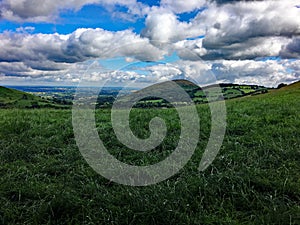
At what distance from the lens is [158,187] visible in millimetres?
4961

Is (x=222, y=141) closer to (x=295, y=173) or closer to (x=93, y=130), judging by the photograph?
(x=295, y=173)

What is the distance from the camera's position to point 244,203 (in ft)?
14.2

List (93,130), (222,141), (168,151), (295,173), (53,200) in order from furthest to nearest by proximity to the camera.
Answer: (93,130) < (222,141) < (168,151) < (295,173) < (53,200)

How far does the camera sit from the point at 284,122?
9.52m

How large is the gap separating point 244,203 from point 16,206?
3.73 metres

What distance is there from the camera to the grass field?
399 centimetres

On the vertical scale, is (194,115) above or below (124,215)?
above

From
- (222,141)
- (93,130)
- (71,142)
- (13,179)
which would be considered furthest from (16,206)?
(222,141)

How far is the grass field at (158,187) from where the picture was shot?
3.99m

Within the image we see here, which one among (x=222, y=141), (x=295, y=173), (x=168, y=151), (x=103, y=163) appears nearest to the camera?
(x=295, y=173)

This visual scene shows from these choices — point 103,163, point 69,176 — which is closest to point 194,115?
point 103,163

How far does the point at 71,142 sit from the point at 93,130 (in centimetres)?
118

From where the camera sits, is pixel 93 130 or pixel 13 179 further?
pixel 93 130

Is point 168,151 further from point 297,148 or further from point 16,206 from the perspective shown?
point 16,206
